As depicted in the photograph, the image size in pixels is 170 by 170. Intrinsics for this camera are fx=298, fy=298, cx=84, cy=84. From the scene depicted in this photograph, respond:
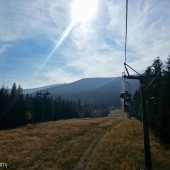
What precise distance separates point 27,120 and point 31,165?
75846 mm

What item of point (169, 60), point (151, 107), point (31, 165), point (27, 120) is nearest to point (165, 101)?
point (169, 60)

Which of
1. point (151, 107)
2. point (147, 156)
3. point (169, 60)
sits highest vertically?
point (169, 60)

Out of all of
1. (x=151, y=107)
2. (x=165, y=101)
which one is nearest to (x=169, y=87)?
(x=165, y=101)

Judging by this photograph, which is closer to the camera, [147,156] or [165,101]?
[147,156]

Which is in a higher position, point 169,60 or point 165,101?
point 169,60

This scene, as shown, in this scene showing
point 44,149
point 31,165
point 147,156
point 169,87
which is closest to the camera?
point 147,156

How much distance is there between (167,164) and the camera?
1163 inches

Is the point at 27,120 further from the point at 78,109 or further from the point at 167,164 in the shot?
the point at 167,164

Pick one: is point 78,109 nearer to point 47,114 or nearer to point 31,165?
point 47,114

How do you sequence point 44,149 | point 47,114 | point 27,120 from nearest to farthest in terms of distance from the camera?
point 44,149 → point 27,120 → point 47,114

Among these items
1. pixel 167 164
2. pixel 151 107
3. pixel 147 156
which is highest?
pixel 151 107

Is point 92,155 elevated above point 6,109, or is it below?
below

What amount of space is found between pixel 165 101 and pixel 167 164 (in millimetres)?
13894

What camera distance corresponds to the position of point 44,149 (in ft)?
124
